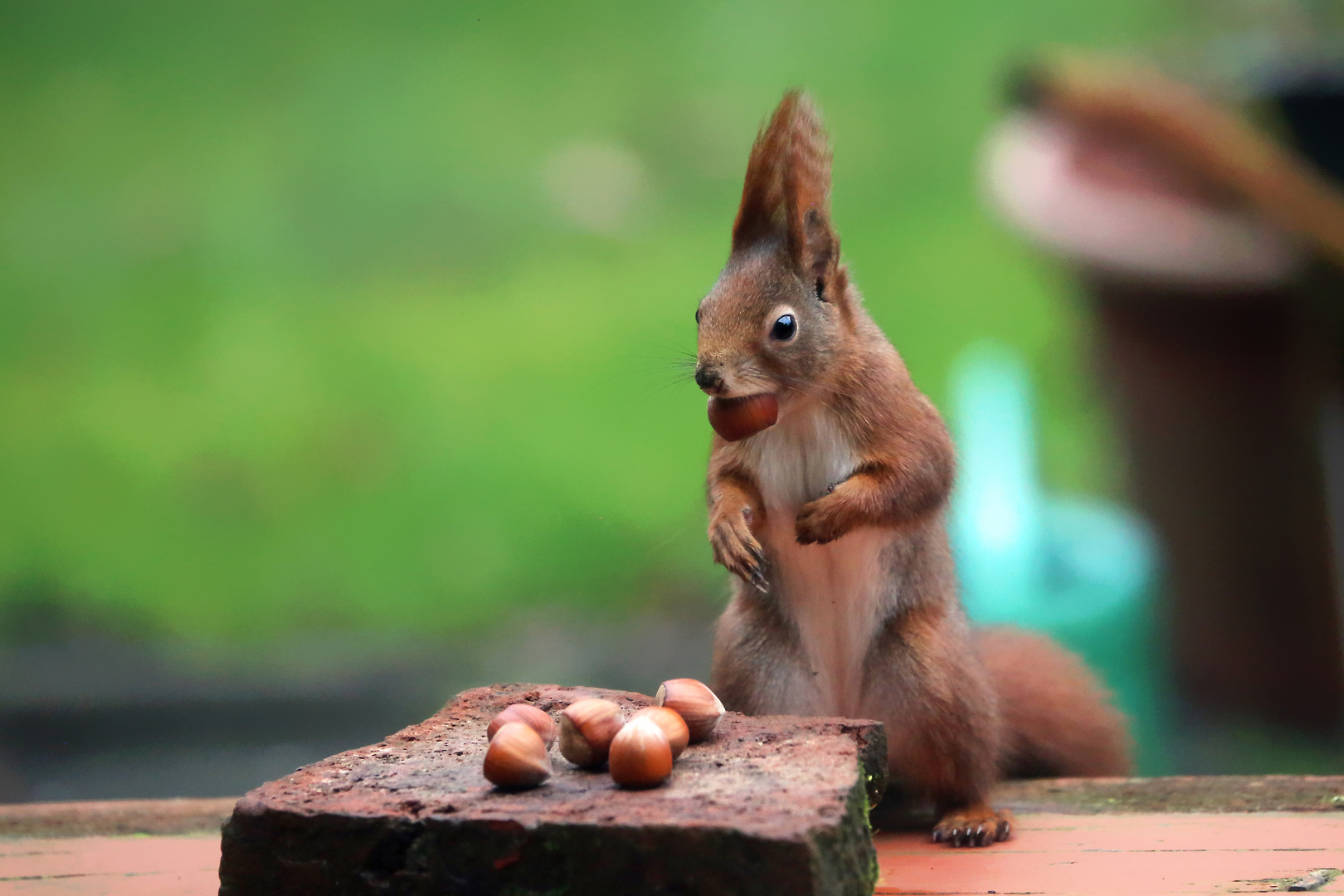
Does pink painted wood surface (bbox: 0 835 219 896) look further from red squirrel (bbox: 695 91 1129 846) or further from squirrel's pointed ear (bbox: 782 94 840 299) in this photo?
squirrel's pointed ear (bbox: 782 94 840 299)

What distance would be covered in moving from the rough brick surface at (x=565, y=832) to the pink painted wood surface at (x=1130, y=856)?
33 centimetres

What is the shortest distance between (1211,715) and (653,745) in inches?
124

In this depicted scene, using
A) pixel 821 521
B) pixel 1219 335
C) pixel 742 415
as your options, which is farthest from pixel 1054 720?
pixel 1219 335

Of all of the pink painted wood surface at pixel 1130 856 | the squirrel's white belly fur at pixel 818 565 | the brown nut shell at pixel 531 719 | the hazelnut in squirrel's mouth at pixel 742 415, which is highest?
the hazelnut in squirrel's mouth at pixel 742 415

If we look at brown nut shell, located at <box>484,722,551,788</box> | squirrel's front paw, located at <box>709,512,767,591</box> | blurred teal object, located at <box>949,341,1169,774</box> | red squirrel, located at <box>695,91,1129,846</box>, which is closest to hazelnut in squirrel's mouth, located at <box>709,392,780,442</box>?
red squirrel, located at <box>695,91,1129,846</box>

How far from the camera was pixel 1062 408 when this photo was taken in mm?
3725

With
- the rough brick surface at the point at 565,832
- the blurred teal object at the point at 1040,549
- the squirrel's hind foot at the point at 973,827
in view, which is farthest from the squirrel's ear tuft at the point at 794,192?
the blurred teal object at the point at 1040,549

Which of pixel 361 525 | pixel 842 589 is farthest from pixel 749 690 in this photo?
pixel 361 525

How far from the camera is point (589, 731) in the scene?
4.81 ft

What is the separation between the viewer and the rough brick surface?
119cm

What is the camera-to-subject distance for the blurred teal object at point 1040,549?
141 inches

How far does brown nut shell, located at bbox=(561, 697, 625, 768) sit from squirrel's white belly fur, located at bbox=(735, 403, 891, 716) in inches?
20.8

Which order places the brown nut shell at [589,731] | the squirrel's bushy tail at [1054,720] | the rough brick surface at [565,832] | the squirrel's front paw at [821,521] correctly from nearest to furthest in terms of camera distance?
the rough brick surface at [565,832], the brown nut shell at [589,731], the squirrel's front paw at [821,521], the squirrel's bushy tail at [1054,720]

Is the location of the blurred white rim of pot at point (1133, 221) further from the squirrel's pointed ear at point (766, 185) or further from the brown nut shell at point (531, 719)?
the brown nut shell at point (531, 719)
